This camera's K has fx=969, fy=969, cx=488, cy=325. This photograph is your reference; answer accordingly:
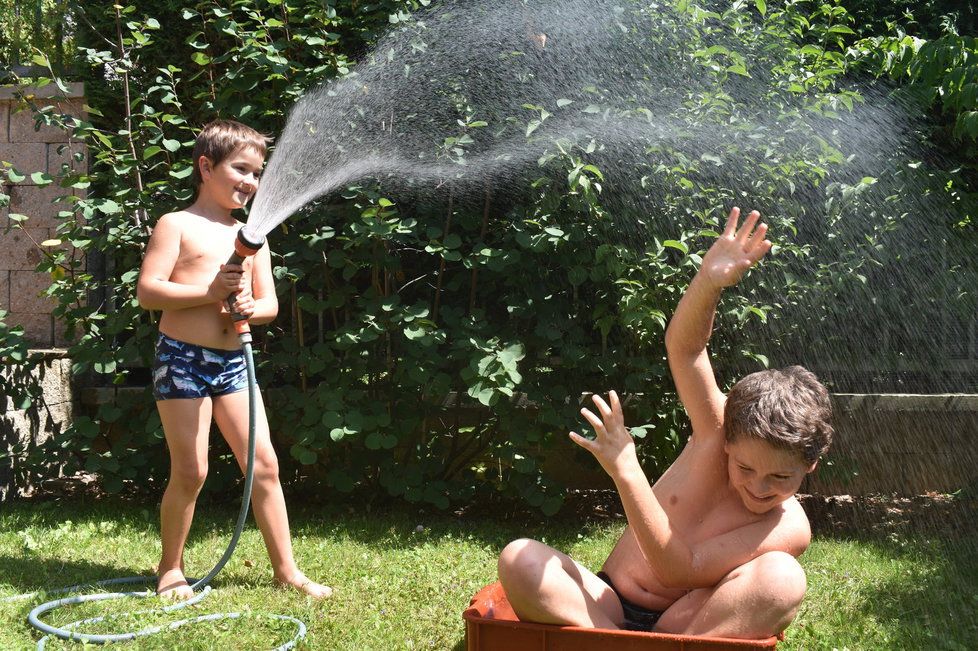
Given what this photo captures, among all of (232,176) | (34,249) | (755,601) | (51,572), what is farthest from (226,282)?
(34,249)

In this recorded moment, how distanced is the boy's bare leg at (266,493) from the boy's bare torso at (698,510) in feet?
3.96

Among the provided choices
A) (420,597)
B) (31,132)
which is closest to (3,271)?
(31,132)

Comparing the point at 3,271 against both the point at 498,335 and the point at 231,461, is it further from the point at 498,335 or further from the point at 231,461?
the point at 498,335

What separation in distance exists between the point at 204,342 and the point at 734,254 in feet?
5.85

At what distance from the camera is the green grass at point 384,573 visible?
114 inches

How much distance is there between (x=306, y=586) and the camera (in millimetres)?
3238

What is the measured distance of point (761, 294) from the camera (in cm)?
425

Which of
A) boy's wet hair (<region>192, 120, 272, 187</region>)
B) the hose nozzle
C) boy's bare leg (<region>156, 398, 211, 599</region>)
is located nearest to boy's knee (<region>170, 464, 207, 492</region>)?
boy's bare leg (<region>156, 398, 211, 599</region>)

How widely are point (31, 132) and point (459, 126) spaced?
92.8 inches

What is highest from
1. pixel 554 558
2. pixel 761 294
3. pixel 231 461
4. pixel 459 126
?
pixel 459 126

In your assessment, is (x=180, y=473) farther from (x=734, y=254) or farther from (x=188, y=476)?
(x=734, y=254)

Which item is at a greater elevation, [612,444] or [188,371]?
[612,444]

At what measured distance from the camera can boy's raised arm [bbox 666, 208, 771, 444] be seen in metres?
2.26

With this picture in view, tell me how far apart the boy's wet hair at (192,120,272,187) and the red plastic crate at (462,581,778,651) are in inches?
68.9
